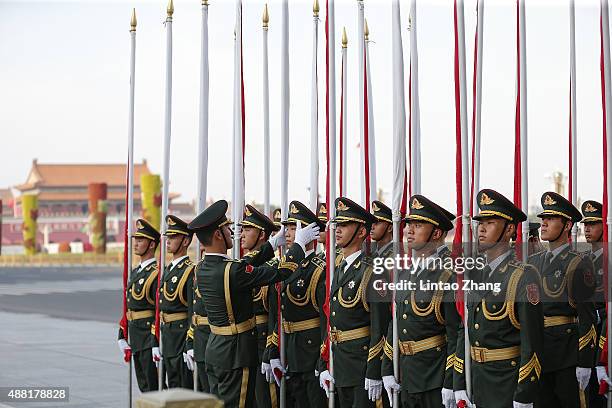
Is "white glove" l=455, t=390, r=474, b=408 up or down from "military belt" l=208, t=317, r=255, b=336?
down

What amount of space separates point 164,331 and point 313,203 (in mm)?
1497

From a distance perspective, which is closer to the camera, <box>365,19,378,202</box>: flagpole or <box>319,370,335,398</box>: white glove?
<box>319,370,335,398</box>: white glove

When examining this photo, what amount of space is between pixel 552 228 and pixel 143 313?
3.37 m

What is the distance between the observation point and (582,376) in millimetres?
6043

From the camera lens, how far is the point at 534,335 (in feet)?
17.0

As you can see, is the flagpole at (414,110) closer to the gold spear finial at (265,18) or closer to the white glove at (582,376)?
the white glove at (582,376)

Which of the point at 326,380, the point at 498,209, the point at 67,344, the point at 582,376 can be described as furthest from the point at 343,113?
the point at 67,344

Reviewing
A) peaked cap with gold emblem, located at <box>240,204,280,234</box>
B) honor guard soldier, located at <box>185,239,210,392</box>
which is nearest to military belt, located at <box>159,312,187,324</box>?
honor guard soldier, located at <box>185,239,210,392</box>

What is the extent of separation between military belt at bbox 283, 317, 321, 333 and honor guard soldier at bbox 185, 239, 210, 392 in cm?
55

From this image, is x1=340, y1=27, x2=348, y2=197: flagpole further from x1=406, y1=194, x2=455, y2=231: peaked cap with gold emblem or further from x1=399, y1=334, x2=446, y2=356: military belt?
x1=399, y1=334, x2=446, y2=356: military belt

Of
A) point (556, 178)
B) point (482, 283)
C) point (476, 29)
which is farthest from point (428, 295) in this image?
point (556, 178)

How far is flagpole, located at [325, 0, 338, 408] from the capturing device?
6434 millimetres

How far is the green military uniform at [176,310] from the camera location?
7707mm

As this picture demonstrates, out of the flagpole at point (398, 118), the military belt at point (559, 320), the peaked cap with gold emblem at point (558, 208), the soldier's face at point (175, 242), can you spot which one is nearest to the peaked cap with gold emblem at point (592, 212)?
the peaked cap with gold emblem at point (558, 208)
